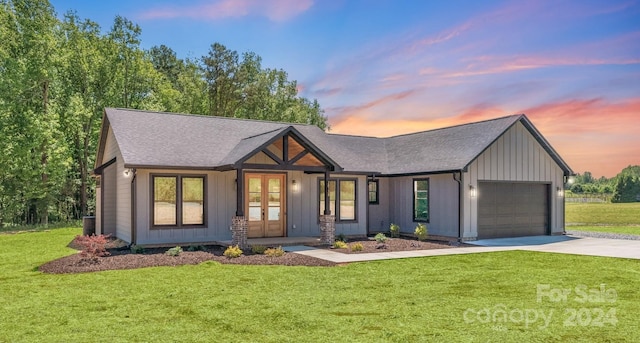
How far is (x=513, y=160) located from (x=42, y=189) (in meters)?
25.2

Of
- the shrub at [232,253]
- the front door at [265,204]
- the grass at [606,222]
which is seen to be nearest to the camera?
the shrub at [232,253]

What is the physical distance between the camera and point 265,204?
17547 mm

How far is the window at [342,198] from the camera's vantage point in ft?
62.4

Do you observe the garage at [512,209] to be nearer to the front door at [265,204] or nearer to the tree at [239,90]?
the front door at [265,204]

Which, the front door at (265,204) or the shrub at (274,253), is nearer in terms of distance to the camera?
the shrub at (274,253)

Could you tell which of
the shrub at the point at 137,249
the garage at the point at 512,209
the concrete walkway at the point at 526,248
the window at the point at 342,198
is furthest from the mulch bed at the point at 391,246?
the shrub at the point at 137,249

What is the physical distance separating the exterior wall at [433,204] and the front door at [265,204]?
566 centimetres

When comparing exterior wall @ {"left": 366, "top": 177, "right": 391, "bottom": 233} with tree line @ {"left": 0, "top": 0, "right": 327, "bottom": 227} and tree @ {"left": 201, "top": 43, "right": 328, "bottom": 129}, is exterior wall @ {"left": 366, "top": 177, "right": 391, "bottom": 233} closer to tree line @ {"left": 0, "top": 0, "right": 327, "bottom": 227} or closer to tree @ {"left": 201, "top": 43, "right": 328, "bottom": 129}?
tree line @ {"left": 0, "top": 0, "right": 327, "bottom": 227}

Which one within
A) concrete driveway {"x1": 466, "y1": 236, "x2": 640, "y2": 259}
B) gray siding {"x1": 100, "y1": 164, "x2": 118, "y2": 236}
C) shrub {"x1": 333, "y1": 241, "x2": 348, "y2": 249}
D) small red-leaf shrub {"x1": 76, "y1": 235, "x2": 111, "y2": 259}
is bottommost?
concrete driveway {"x1": 466, "y1": 236, "x2": 640, "y2": 259}

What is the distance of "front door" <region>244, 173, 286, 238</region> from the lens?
17.3 m

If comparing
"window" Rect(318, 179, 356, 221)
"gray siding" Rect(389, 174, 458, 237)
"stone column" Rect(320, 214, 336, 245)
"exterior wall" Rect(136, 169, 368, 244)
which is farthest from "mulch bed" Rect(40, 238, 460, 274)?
"gray siding" Rect(389, 174, 458, 237)

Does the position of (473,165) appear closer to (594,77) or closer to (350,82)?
(594,77)

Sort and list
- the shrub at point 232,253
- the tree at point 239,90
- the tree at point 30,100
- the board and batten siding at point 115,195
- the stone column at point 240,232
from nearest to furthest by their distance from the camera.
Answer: the shrub at point 232,253 < the stone column at point 240,232 < the board and batten siding at point 115,195 < the tree at point 30,100 < the tree at point 239,90

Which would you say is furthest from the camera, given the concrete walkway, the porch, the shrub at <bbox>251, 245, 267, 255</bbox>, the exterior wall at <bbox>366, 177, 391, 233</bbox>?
the exterior wall at <bbox>366, 177, 391, 233</bbox>
